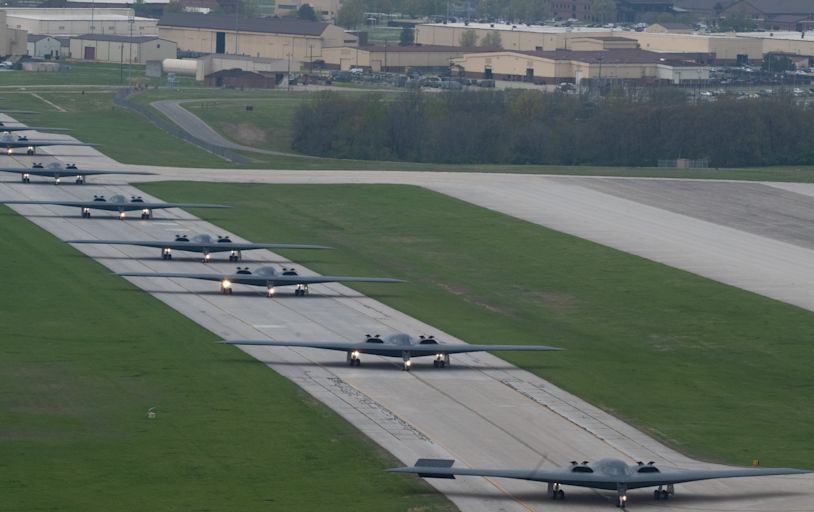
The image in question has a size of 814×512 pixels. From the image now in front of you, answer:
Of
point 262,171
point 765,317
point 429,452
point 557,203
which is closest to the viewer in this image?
point 429,452

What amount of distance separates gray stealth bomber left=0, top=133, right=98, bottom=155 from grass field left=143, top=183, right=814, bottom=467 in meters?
21.0

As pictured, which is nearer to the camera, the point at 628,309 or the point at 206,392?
the point at 206,392

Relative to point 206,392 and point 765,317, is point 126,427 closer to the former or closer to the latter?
point 206,392

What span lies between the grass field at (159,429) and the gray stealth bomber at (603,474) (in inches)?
40.6

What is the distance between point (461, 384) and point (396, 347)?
3.90 meters

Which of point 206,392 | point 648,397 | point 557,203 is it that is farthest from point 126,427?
point 557,203

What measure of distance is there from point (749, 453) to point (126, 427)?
24489 mm

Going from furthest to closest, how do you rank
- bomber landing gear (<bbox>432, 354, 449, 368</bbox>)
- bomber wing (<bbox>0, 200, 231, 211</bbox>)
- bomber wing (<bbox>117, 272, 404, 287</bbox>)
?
bomber wing (<bbox>0, 200, 231, 211</bbox>) < bomber wing (<bbox>117, 272, 404, 287</bbox>) < bomber landing gear (<bbox>432, 354, 449, 368</bbox>)

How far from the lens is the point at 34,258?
106188 mm

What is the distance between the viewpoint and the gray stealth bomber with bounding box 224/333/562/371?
76.1 m

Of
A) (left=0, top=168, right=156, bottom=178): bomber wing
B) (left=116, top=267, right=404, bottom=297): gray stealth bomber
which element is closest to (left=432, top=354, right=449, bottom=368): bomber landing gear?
(left=116, top=267, right=404, bottom=297): gray stealth bomber

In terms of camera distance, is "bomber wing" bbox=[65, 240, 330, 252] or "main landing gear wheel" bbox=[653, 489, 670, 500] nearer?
"main landing gear wheel" bbox=[653, 489, 670, 500]

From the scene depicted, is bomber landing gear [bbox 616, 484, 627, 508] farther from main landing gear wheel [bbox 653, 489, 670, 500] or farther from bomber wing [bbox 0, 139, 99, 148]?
bomber wing [bbox 0, 139, 99, 148]

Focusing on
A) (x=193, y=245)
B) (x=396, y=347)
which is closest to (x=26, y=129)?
(x=193, y=245)
